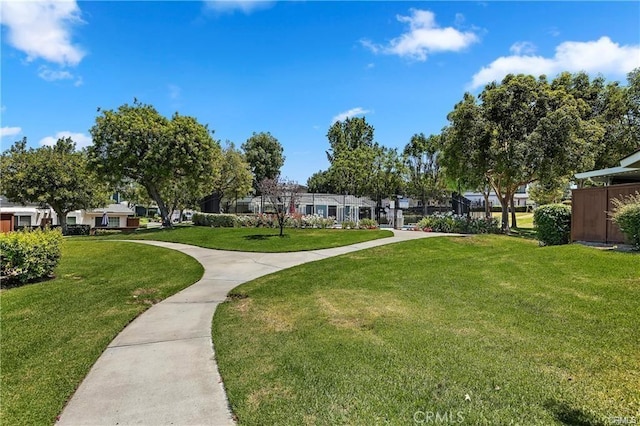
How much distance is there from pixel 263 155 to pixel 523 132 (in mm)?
37425

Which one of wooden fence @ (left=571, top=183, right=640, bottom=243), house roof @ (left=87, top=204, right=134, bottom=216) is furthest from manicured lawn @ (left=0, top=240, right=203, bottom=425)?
house roof @ (left=87, top=204, right=134, bottom=216)

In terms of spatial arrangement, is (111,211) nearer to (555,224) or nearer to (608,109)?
(555,224)

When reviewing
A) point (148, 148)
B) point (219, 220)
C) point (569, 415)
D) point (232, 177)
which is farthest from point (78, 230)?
point (569, 415)

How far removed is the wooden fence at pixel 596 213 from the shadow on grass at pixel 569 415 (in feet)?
28.9

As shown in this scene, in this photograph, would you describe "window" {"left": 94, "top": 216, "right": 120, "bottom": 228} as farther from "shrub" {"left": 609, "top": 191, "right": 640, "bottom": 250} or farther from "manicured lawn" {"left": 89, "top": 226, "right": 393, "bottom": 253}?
"shrub" {"left": 609, "top": 191, "right": 640, "bottom": 250}

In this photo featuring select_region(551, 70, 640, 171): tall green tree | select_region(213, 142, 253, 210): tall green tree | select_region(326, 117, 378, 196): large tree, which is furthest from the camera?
select_region(326, 117, 378, 196): large tree

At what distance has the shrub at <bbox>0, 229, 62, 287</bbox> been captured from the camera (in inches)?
295

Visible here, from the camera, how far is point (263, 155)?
52688mm

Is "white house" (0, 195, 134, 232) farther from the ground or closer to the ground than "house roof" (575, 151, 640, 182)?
closer to the ground

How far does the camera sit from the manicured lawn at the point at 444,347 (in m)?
2.93

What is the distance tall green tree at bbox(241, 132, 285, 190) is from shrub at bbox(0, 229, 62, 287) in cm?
4380

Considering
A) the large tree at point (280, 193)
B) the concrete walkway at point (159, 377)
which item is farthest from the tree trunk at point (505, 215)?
the concrete walkway at point (159, 377)

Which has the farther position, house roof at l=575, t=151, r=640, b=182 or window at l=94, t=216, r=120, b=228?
window at l=94, t=216, r=120, b=228

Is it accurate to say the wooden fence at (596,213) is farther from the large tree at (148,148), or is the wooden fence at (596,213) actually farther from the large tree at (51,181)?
the large tree at (51,181)
